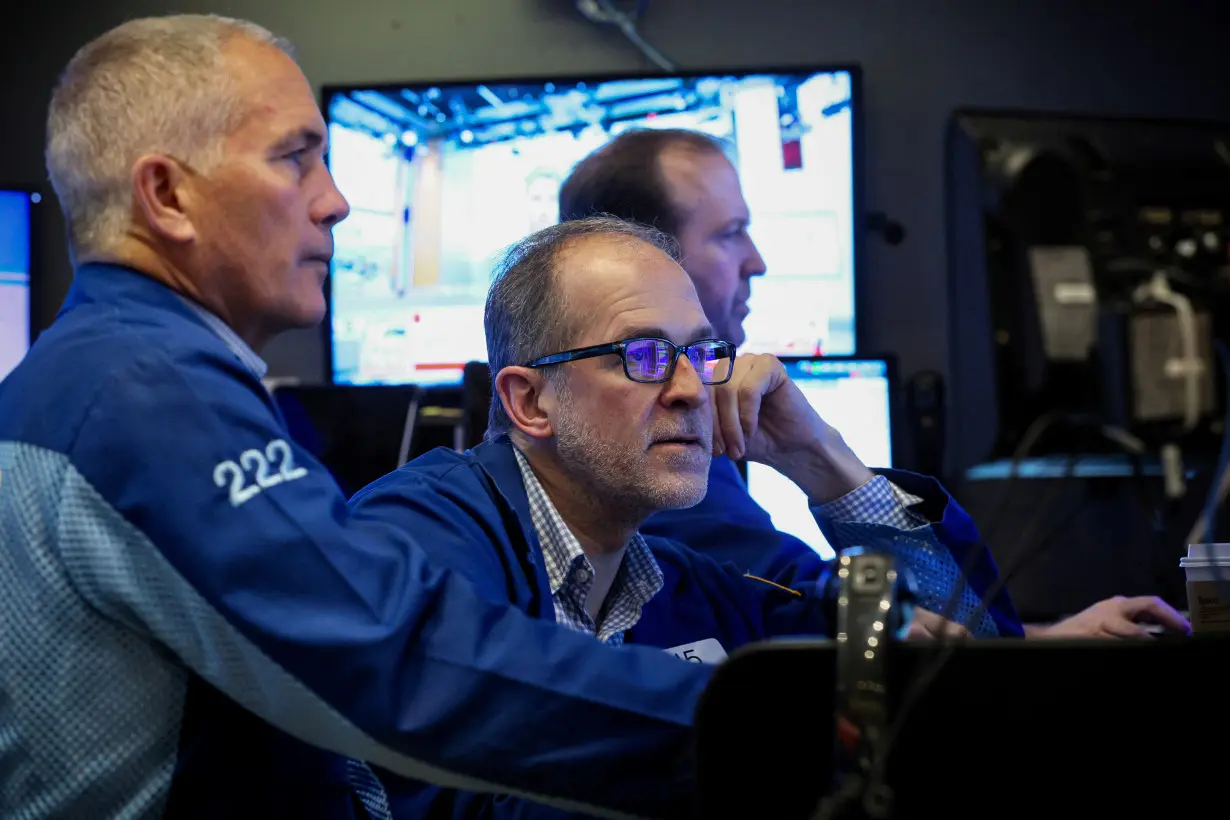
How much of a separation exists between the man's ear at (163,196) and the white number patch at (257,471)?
0.28m

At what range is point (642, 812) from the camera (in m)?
0.80

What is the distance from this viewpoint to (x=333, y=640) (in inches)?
31.2

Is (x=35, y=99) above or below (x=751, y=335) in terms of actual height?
above

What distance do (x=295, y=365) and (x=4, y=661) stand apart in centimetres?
269

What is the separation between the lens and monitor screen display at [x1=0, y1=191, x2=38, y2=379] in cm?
310

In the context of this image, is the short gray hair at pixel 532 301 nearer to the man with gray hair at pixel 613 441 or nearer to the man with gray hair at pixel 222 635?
the man with gray hair at pixel 613 441

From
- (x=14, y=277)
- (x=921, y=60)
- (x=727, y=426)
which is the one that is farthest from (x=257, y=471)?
(x=921, y=60)

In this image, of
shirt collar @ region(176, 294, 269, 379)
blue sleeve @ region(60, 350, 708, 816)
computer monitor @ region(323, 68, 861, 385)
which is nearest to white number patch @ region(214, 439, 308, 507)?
blue sleeve @ region(60, 350, 708, 816)

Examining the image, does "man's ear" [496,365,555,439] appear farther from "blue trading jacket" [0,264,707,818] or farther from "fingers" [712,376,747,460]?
"blue trading jacket" [0,264,707,818]

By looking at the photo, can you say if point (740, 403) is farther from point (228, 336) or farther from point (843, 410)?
point (843, 410)

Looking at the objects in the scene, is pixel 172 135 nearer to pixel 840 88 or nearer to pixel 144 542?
pixel 144 542

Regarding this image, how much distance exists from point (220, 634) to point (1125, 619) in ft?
3.61

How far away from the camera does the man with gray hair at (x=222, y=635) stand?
81cm

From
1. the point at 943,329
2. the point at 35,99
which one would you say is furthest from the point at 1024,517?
the point at 35,99
